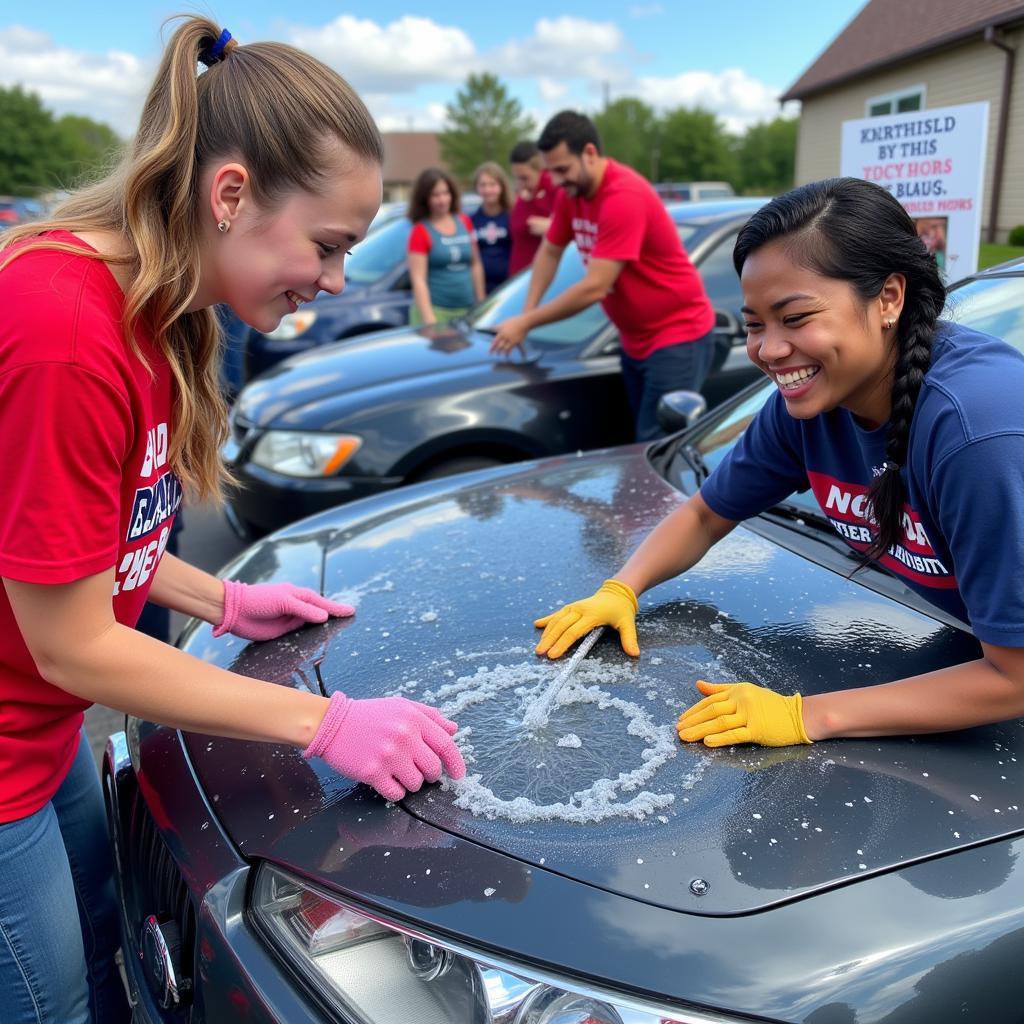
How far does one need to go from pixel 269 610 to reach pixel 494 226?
535 centimetres

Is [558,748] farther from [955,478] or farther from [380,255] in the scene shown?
[380,255]

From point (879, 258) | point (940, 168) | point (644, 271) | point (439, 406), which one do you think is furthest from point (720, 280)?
point (879, 258)

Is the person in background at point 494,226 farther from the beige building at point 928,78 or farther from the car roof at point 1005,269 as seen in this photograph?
the beige building at point 928,78

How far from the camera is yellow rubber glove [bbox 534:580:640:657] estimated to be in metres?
1.72

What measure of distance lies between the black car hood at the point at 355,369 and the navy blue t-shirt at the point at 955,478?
2447 mm

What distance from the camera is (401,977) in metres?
1.21

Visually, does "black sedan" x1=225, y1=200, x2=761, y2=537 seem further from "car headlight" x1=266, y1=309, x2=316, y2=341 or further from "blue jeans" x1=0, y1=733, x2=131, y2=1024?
"car headlight" x1=266, y1=309, x2=316, y2=341

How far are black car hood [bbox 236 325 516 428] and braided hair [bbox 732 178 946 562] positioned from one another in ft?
8.34

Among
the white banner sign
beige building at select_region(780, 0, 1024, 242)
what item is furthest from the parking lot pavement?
beige building at select_region(780, 0, 1024, 242)

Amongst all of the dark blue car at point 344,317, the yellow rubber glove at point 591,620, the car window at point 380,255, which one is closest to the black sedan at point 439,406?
the yellow rubber glove at point 591,620

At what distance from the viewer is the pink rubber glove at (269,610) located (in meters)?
1.93

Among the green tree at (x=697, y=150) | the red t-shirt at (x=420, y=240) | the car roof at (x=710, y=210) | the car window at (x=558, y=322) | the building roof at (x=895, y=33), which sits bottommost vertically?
the car window at (x=558, y=322)

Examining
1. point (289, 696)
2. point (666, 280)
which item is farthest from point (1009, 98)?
point (289, 696)

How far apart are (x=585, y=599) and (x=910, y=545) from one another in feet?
2.00
